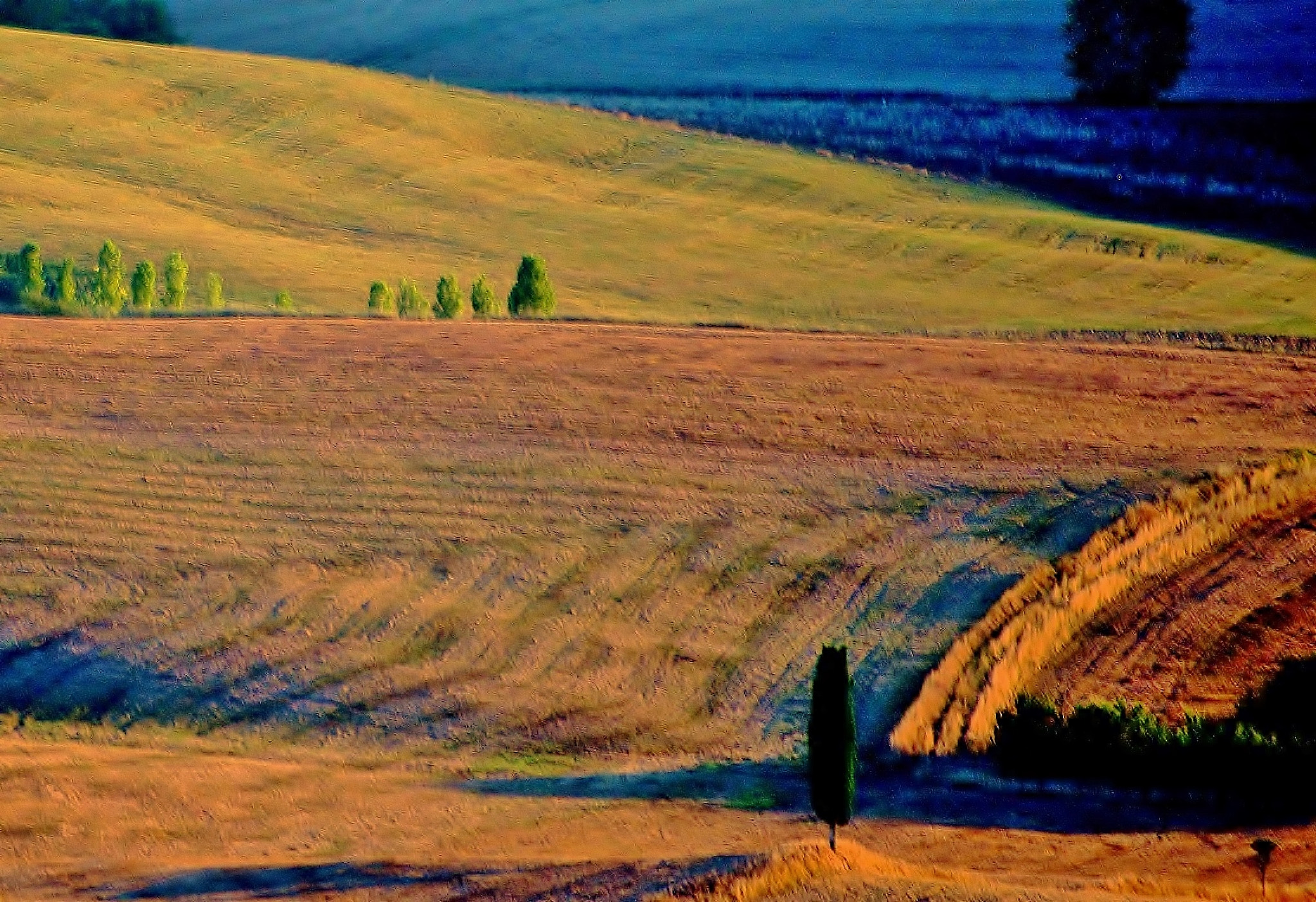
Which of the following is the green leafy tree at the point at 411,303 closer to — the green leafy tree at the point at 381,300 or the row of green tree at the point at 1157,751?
the green leafy tree at the point at 381,300

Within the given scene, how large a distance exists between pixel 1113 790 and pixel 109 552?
1271 cm

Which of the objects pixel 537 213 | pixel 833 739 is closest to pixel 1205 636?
pixel 833 739

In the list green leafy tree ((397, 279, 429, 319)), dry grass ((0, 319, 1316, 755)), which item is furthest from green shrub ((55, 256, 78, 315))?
green leafy tree ((397, 279, 429, 319))

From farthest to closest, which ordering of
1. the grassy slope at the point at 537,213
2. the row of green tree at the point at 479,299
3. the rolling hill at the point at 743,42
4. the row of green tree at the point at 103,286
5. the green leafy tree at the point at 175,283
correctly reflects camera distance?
the rolling hill at the point at 743,42 < the grassy slope at the point at 537,213 < the green leafy tree at the point at 175,283 < the row of green tree at the point at 479,299 < the row of green tree at the point at 103,286

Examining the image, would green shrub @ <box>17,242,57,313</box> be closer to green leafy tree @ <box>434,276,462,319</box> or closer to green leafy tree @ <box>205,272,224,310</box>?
green leafy tree @ <box>205,272,224,310</box>

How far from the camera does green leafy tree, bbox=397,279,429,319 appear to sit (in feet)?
111

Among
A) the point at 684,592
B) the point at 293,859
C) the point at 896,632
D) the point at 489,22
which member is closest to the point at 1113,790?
the point at 896,632

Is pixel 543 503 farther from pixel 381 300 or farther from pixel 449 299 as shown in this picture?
pixel 381 300

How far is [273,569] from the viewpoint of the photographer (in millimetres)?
21641

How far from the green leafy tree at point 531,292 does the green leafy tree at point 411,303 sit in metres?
1.71

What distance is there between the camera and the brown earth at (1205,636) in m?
19.3

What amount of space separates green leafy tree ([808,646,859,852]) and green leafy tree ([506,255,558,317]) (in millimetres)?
19978

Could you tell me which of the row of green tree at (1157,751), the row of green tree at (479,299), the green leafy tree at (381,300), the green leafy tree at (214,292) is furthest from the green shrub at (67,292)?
the row of green tree at (1157,751)

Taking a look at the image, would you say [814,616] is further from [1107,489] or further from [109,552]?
[109,552]
